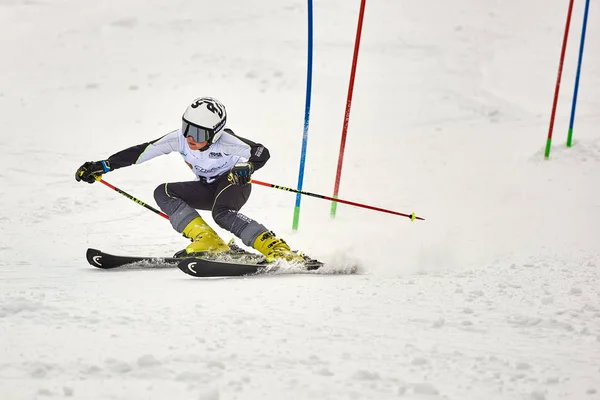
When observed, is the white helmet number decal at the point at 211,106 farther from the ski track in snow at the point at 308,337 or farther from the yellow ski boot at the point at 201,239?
the ski track in snow at the point at 308,337

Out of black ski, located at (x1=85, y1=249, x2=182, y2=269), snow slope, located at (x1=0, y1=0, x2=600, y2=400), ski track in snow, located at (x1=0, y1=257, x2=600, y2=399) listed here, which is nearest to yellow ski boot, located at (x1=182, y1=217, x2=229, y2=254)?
black ski, located at (x1=85, y1=249, x2=182, y2=269)

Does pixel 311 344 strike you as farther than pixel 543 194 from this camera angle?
No

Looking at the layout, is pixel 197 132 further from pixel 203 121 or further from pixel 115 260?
pixel 115 260

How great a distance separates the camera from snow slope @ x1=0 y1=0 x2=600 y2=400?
3641mm

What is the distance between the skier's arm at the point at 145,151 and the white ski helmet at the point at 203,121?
0.76 feet

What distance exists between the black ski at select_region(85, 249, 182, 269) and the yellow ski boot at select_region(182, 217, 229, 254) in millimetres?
156

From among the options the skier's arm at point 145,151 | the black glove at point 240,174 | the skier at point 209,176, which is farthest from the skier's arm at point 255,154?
the skier's arm at point 145,151

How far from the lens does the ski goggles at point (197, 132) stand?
5.96 meters

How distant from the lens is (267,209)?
9.41 meters

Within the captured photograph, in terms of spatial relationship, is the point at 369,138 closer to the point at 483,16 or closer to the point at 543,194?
the point at 543,194

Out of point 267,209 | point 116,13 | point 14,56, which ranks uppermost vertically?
point 116,13

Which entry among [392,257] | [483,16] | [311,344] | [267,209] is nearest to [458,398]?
[311,344]

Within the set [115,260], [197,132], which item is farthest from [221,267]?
[197,132]

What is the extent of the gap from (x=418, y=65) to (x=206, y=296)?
37.2 ft
